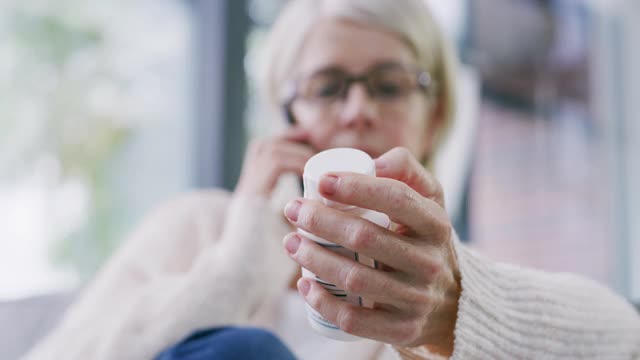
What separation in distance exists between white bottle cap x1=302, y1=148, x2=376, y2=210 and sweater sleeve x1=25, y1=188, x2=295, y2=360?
42 centimetres

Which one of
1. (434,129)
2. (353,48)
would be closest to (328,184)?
(353,48)

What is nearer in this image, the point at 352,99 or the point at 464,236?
the point at 352,99

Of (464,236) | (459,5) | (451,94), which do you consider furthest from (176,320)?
(459,5)

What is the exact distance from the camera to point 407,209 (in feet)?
1.47

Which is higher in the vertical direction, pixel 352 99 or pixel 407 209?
pixel 352 99

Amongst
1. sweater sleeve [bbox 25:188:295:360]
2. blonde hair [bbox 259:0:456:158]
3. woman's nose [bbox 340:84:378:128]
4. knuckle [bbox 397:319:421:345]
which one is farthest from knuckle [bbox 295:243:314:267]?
blonde hair [bbox 259:0:456:158]

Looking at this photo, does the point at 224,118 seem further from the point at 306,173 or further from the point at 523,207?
the point at 523,207

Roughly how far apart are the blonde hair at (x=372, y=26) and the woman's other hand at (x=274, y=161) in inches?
4.4

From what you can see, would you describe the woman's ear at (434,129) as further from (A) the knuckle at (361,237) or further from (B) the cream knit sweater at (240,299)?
(A) the knuckle at (361,237)

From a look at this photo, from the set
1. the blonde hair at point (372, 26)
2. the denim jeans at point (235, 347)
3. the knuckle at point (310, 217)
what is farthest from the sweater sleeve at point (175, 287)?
the knuckle at point (310, 217)

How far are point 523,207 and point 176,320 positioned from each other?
2.60 m

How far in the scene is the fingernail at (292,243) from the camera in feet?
1.58

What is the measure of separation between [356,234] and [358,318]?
85 millimetres

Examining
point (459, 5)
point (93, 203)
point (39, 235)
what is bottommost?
point (39, 235)
